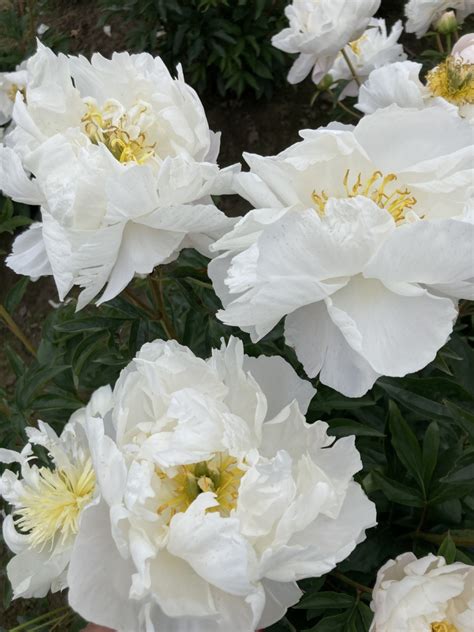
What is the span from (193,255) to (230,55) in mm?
1942

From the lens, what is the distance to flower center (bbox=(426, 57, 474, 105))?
3.56 ft

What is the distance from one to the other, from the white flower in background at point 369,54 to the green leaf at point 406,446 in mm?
967

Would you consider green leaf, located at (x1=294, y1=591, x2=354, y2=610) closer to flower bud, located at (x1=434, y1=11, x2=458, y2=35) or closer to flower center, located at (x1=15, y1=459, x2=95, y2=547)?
flower center, located at (x1=15, y1=459, x2=95, y2=547)

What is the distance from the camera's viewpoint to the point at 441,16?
1.45 m

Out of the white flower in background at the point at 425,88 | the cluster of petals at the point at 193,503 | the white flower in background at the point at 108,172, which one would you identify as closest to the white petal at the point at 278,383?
the cluster of petals at the point at 193,503

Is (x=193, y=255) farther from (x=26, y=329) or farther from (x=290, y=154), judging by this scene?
(x=26, y=329)

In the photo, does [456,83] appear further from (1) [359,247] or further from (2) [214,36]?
(2) [214,36]

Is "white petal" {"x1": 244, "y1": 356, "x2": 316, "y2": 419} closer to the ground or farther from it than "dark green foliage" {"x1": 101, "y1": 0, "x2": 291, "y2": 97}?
farther from it

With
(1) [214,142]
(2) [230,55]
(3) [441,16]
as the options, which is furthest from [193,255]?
(2) [230,55]

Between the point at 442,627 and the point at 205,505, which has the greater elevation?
the point at 205,505

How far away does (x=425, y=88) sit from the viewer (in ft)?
3.70

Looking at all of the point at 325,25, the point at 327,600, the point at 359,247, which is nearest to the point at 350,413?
the point at 327,600

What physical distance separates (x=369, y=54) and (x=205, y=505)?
1.36 metres

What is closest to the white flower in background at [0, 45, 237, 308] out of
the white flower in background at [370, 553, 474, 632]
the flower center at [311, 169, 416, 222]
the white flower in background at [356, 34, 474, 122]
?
the flower center at [311, 169, 416, 222]
